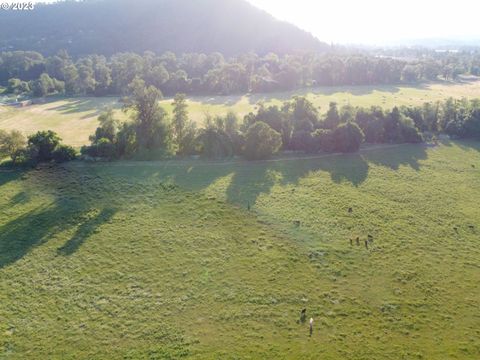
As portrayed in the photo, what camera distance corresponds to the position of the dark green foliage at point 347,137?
3378 inches

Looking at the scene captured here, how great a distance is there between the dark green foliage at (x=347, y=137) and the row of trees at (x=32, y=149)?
62.2 m

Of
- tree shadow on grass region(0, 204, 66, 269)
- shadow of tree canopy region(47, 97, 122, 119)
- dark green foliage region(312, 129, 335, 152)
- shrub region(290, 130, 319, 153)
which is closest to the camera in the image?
tree shadow on grass region(0, 204, 66, 269)

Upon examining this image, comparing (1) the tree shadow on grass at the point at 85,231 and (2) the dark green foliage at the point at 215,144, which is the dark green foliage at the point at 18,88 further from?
(1) the tree shadow on grass at the point at 85,231

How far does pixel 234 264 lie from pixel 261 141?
→ 123 feet

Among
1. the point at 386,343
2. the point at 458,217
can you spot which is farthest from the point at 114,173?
the point at 458,217

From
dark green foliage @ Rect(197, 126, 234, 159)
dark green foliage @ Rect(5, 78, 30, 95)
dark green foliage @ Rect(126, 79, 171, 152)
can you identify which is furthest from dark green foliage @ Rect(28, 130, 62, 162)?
dark green foliage @ Rect(5, 78, 30, 95)

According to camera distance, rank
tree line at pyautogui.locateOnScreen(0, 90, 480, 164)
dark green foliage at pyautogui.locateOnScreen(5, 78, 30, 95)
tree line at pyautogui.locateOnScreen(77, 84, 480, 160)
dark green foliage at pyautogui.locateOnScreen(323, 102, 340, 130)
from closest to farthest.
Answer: tree line at pyautogui.locateOnScreen(0, 90, 480, 164)
tree line at pyautogui.locateOnScreen(77, 84, 480, 160)
dark green foliage at pyautogui.locateOnScreen(323, 102, 340, 130)
dark green foliage at pyautogui.locateOnScreen(5, 78, 30, 95)

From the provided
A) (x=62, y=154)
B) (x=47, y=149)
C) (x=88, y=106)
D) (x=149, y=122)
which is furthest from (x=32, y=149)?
(x=88, y=106)

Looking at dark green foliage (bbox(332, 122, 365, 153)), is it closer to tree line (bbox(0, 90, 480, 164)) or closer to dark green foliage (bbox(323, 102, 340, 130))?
tree line (bbox(0, 90, 480, 164))

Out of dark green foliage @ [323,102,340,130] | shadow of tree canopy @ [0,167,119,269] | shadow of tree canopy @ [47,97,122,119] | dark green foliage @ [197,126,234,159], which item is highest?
shadow of tree canopy @ [47,97,122,119]

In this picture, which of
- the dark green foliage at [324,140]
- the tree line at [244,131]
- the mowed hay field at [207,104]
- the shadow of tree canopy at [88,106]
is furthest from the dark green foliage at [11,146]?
the dark green foliage at [324,140]

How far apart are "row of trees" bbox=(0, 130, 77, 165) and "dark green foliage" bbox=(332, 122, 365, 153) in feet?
204

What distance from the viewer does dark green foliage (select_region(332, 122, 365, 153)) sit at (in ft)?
282

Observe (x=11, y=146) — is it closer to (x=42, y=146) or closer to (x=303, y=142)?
(x=42, y=146)
